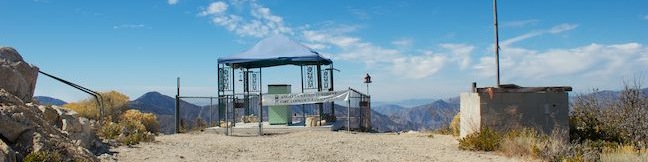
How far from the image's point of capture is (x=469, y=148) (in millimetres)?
12594

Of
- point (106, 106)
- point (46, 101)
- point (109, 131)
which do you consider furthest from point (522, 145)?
point (106, 106)

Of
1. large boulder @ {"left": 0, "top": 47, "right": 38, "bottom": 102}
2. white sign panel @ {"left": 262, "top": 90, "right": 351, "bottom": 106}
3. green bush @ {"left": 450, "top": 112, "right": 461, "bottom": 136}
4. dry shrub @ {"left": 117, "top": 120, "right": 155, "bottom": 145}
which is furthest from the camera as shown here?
white sign panel @ {"left": 262, "top": 90, "right": 351, "bottom": 106}

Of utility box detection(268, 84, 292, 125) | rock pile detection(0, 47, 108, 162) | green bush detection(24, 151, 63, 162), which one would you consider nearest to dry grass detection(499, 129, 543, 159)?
rock pile detection(0, 47, 108, 162)

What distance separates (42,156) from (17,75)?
11.0 ft

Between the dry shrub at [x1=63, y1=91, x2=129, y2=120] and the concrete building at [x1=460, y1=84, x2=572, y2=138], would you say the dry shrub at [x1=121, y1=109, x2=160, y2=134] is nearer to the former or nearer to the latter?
the dry shrub at [x1=63, y1=91, x2=129, y2=120]

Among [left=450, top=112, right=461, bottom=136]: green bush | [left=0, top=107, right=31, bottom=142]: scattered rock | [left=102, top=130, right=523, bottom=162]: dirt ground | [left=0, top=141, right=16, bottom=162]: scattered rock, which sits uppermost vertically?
[left=0, top=107, right=31, bottom=142]: scattered rock

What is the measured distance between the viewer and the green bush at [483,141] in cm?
1225

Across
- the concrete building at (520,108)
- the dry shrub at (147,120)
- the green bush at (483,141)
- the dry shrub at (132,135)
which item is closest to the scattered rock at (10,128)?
the dry shrub at (132,135)

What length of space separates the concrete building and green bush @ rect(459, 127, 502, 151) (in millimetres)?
574

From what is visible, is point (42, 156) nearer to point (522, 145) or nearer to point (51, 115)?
point (51, 115)

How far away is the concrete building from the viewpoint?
1329cm

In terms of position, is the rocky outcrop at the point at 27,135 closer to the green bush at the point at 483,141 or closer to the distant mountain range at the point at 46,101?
the distant mountain range at the point at 46,101

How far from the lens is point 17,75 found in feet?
33.5

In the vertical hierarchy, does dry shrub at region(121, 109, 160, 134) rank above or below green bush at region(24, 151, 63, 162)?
below
